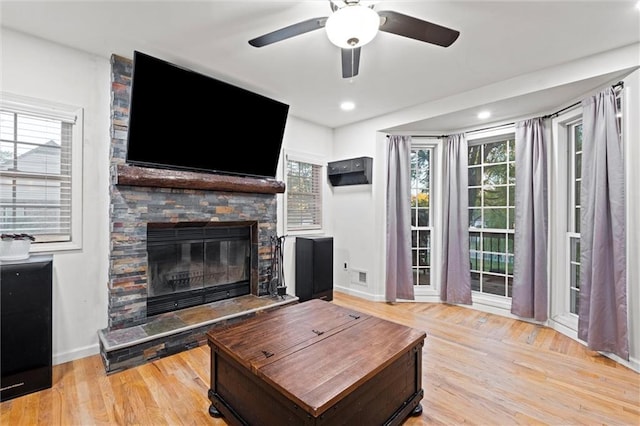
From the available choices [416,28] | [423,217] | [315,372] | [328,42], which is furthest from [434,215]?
[315,372]

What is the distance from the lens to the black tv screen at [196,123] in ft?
8.45

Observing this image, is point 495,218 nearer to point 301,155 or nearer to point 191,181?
point 301,155

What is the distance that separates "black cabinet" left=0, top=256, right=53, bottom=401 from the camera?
200 cm

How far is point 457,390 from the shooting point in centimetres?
217

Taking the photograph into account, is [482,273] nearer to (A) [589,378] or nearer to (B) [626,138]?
(A) [589,378]

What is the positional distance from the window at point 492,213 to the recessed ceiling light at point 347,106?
1685 millimetres

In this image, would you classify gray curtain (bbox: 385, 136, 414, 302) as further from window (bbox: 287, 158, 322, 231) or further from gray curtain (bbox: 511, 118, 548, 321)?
gray curtain (bbox: 511, 118, 548, 321)

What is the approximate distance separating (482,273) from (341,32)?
11.8 feet

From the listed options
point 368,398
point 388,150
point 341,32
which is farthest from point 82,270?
point 388,150

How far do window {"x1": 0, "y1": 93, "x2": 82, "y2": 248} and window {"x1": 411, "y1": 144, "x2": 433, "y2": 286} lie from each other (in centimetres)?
390

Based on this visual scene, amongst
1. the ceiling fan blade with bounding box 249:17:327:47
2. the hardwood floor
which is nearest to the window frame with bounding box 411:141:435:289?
the hardwood floor

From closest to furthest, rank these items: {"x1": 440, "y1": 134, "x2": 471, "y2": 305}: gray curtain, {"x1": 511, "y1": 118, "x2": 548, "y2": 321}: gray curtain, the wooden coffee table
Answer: the wooden coffee table
{"x1": 511, "y1": 118, "x2": 548, "y2": 321}: gray curtain
{"x1": 440, "y1": 134, "x2": 471, "y2": 305}: gray curtain

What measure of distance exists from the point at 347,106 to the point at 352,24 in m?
2.38

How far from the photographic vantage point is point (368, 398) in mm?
1569
